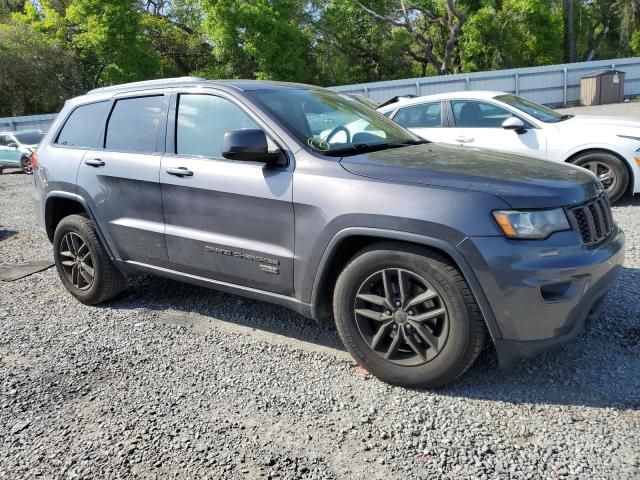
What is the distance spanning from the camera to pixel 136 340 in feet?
12.8

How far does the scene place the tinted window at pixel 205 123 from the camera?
3564mm

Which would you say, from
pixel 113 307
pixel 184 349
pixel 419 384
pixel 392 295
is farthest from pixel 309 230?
pixel 113 307

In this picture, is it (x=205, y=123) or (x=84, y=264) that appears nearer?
(x=205, y=123)

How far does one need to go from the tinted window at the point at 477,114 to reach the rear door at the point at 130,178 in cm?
492

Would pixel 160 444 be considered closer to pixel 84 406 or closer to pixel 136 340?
pixel 84 406

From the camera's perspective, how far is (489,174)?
2.89 metres

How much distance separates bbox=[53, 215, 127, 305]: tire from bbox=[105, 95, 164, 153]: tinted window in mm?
754

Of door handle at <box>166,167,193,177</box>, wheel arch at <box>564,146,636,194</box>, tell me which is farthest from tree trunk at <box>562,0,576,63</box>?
door handle at <box>166,167,193,177</box>

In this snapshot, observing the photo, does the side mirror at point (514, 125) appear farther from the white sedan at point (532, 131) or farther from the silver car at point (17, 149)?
the silver car at point (17, 149)

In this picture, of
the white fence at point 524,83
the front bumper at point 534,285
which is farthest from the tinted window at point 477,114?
the white fence at point 524,83

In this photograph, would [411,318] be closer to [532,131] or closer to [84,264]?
[84,264]

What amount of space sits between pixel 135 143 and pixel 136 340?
58.2 inches

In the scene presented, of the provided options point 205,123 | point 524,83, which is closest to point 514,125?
point 205,123

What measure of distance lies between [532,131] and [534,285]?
200 inches
